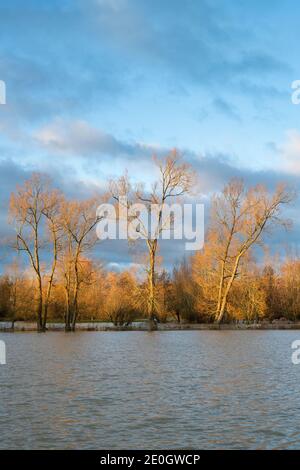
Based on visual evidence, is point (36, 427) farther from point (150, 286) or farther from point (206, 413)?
point (150, 286)

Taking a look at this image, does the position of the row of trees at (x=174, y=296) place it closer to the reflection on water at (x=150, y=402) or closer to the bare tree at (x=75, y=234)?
the bare tree at (x=75, y=234)

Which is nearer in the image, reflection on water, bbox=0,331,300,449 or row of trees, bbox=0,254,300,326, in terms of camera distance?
reflection on water, bbox=0,331,300,449

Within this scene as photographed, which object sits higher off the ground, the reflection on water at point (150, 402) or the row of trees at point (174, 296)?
the row of trees at point (174, 296)

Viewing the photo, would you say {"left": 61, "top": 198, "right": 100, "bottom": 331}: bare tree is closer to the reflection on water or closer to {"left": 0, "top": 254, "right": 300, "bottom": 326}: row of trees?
{"left": 0, "top": 254, "right": 300, "bottom": 326}: row of trees

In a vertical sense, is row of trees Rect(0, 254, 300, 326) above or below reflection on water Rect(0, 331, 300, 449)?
above

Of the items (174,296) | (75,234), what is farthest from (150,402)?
(174,296)

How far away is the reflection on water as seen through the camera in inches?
385

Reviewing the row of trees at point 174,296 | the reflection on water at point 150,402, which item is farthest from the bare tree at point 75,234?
the reflection on water at point 150,402

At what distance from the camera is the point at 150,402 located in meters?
13.1

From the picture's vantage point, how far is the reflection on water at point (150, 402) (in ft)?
32.1

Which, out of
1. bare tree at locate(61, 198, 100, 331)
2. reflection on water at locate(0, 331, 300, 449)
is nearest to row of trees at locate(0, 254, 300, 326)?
bare tree at locate(61, 198, 100, 331)

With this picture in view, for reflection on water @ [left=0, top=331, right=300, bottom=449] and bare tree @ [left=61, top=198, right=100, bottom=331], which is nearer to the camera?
reflection on water @ [left=0, top=331, right=300, bottom=449]
